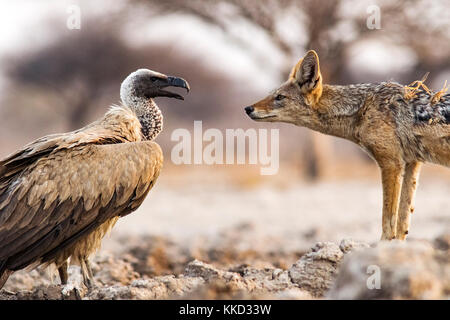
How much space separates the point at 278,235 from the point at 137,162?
7136 millimetres

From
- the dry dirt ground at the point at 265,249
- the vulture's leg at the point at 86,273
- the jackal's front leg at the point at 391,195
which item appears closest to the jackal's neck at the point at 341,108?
the jackal's front leg at the point at 391,195

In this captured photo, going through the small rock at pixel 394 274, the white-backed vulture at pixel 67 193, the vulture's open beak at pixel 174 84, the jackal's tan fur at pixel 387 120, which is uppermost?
the vulture's open beak at pixel 174 84

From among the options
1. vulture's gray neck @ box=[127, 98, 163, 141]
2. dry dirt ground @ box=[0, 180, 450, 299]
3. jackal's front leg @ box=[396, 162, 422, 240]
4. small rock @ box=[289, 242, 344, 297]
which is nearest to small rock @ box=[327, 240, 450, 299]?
dry dirt ground @ box=[0, 180, 450, 299]

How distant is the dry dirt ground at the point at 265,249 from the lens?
4650mm

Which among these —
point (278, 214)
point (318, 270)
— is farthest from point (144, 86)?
point (278, 214)

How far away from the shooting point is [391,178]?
22.0ft

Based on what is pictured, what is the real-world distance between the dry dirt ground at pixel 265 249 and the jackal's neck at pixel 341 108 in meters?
1.28

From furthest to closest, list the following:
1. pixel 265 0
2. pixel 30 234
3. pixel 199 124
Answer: pixel 199 124 < pixel 265 0 < pixel 30 234

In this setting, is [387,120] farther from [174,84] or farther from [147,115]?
[147,115]

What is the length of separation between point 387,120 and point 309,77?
1087mm

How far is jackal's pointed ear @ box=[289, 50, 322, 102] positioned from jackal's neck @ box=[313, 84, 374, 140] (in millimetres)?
97

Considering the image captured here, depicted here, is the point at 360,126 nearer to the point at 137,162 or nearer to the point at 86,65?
the point at 137,162

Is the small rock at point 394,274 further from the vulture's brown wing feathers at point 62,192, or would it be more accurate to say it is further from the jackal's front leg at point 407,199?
the vulture's brown wing feathers at point 62,192
